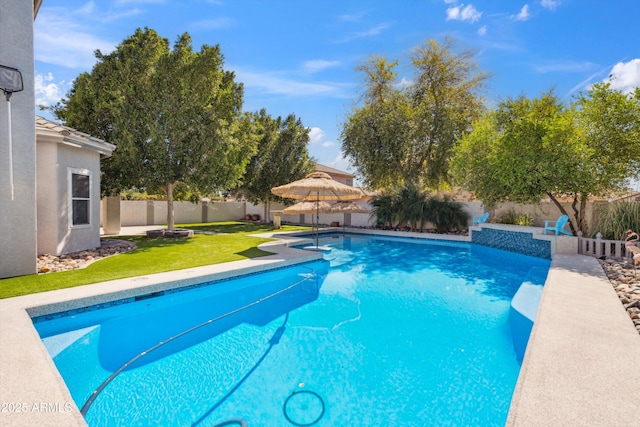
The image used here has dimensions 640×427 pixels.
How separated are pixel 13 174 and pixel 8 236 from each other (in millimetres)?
1453

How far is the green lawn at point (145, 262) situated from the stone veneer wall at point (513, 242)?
1105 cm

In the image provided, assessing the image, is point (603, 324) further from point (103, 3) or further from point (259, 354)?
point (103, 3)

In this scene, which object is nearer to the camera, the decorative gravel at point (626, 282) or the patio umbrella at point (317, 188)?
the decorative gravel at point (626, 282)

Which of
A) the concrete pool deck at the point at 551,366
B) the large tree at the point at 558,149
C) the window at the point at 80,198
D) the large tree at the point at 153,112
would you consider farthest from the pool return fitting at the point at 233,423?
the large tree at the point at 558,149

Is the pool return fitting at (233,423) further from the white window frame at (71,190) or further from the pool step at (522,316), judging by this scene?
the white window frame at (71,190)

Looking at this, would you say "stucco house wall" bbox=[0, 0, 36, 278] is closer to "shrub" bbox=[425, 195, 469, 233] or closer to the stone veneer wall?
the stone veneer wall

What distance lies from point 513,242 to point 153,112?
17.7 metres

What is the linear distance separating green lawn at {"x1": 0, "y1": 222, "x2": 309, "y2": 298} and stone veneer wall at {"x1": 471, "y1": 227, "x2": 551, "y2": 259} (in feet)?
36.2

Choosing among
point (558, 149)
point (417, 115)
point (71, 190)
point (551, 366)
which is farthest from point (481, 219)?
point (71, 190)

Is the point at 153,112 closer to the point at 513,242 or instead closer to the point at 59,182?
the point at 59,182

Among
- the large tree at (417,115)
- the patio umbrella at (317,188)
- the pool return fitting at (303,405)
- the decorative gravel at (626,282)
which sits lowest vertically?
the pool return fitting at (303,405)

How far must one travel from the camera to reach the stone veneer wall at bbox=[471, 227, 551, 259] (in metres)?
12.8

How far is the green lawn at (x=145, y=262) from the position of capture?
689cm

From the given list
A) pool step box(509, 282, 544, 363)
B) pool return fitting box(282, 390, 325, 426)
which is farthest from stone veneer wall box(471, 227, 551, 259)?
pool return fitting box(282, 390, 325, 426)
